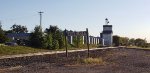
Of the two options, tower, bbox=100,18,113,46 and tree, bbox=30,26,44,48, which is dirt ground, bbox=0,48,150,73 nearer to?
tree, bbox=30,26,44,48

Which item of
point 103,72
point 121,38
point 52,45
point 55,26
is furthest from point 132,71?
point 121,38

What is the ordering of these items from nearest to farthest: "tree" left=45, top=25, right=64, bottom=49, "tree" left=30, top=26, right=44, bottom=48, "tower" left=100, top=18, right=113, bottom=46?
"tree" left=45, top=25, right=64, bottom=49
"tree" left=30, top=26, right=44, bottom=48
"tower" left=100, top=18, right=113, bottom=46

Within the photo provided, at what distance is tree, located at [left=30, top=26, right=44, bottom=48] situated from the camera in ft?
229

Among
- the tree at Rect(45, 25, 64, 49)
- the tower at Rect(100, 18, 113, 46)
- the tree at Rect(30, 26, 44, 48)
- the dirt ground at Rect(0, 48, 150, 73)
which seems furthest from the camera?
the tower at Rect(100, 18, 113, 46)

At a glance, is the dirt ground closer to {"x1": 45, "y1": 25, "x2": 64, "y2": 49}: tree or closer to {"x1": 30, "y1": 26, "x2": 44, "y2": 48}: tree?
{"x1": 45, "y1": 25, "x2": 64, "y2": 49}: tree

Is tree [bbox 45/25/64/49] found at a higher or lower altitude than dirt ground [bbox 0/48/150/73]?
higher

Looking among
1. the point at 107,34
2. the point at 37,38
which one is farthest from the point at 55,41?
the point at 107,34

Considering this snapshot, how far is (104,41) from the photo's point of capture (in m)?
111

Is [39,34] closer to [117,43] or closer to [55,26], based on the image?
[55,26]

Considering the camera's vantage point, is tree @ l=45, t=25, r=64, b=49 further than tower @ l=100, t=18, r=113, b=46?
No

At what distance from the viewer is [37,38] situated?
70750 mm

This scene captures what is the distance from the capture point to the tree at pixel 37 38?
69.7 m

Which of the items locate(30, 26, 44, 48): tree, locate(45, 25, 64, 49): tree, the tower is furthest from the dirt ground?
the tower

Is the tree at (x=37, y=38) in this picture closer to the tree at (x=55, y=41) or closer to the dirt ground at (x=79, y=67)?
the tree at (x=55, y=41)
